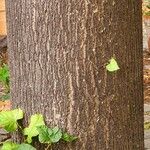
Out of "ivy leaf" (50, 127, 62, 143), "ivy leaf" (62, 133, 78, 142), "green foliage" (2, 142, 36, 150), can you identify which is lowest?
"green foliage" (2, 142, 36, 150)

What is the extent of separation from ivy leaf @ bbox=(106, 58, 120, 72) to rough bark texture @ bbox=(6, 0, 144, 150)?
2cm

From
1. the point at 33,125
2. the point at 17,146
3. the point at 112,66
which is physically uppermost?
the point at 112,66

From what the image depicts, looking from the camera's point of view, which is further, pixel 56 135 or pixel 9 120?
pixel 9 120

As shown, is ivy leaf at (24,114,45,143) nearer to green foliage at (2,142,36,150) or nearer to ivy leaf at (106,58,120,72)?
green foliage at (2,142,36,150)

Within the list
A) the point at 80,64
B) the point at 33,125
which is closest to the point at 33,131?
the point at 33,125

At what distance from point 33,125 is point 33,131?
1.2 inches

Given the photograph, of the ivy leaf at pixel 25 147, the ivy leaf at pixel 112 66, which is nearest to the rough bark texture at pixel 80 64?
the ivy leaf at pixel 112 66

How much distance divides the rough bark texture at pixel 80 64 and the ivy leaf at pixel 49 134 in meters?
0.06

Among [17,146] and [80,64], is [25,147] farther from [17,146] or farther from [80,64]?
[80,64]

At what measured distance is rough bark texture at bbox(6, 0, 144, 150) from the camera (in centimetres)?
251

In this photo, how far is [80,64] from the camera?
2.55 meters

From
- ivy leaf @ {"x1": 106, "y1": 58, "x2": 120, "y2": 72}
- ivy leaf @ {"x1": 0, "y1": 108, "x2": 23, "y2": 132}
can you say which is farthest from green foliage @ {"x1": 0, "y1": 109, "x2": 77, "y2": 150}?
ivy leaf @ {"x1": 106, "y1": 58, "x2": 120, "y2": 72}

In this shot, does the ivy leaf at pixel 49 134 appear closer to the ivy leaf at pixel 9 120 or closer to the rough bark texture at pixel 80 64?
the rough bark texture at pixel 80 64

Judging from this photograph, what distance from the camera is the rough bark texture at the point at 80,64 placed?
2.51 meters
